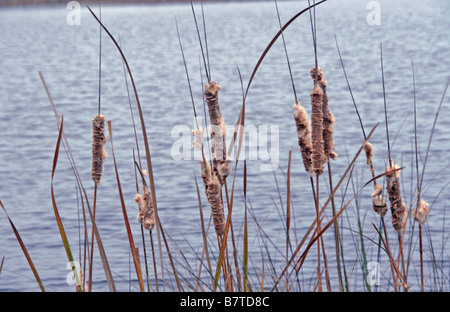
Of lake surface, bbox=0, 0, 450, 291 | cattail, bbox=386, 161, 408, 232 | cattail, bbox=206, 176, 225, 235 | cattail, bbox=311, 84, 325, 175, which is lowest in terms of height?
cattail, bbox=206, 176, 225, 235

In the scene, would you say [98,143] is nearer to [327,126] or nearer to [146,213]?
[146,213]

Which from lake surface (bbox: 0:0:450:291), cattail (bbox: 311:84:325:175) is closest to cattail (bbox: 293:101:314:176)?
cattail (bbox: 311:84:325:175)

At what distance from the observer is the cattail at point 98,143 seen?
149 cm

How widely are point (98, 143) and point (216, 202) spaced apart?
30 centimetres

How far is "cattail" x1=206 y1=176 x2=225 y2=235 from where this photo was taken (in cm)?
140

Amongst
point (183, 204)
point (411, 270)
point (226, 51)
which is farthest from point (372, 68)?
point (411, 270)

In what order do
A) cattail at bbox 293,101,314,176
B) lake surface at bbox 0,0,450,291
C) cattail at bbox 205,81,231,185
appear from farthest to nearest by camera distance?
lake surface at bbox 0,0,450,291 < cattail at bbox 293,101,314,176 < cattail at bbox 205,81,231,185

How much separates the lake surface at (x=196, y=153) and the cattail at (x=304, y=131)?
153 mm

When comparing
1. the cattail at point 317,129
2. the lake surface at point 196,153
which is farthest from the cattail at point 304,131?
→ the lake surface at point 196,153

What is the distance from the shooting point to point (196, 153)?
5.74 feet

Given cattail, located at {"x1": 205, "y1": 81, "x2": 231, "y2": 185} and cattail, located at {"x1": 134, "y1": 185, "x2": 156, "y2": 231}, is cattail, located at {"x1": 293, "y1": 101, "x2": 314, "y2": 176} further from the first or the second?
cattail, located at {"x1": 134, "y1": 185, "x2": 156, "y2": 231}

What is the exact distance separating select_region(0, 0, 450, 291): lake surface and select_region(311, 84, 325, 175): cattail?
15 centimetres

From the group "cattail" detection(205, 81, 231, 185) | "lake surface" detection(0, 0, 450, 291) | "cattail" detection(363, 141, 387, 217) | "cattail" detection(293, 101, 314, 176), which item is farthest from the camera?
"lake surface" detection(0, 0, 450, 291)

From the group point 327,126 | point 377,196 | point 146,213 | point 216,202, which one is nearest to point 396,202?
point 377,196
